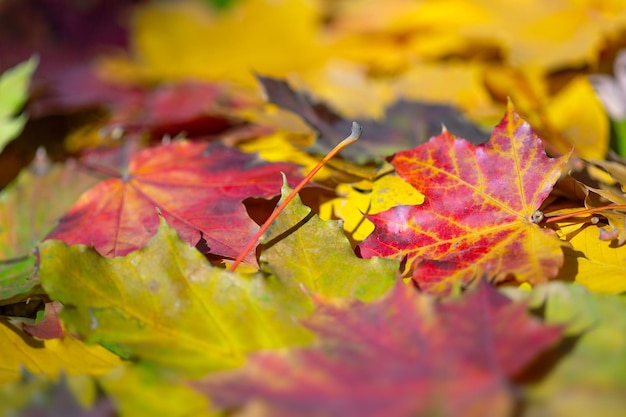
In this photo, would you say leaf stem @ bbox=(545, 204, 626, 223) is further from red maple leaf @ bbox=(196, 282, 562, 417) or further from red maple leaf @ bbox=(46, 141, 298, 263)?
red maple leaf @ bbox=(46, 141, 298, 263)

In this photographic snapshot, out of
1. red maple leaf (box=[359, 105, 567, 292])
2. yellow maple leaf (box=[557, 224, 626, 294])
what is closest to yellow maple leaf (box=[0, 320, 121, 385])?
red maple leaf (box=[359, 105, 567, 292])

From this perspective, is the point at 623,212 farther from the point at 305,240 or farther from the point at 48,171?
the point at 48,171

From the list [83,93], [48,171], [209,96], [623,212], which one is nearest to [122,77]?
[83,93]

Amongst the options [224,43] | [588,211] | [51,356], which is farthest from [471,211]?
[224,43]

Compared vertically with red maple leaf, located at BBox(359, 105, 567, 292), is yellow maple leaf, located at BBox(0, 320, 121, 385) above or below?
below

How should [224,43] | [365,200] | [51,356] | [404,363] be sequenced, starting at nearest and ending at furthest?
[404,363]
[51,356]
[365,200]
[224,43]

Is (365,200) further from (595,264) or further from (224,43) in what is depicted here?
(224,43)
